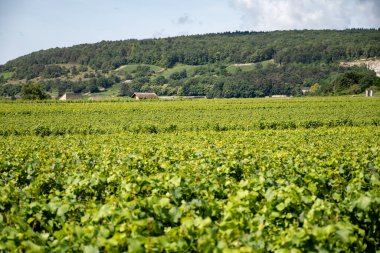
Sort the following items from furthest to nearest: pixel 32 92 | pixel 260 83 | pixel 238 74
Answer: pixel 238 74
pixel 260 83
pixel 32 92

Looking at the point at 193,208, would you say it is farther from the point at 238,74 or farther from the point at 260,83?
the point at 238,74

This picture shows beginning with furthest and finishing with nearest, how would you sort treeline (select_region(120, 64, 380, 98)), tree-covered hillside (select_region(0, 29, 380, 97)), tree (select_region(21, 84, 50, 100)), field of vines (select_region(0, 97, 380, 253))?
tree-covered hillside (select_region(0, 29, 380, 97))
treeline (select_region(120, 64, 380, 98))
tree (select_region(21, 84, 50, 100))
field of vines (select_region(0, 97, 380, 253))

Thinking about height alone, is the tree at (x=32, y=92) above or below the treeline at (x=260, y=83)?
below

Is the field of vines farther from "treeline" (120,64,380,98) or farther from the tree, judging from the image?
"treeline" (120,64,380,98)

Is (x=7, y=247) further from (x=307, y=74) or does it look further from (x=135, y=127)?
(x=307, y=74)

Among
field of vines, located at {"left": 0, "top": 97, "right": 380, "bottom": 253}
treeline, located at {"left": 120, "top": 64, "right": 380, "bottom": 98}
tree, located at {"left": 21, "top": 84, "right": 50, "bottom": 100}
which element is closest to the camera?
field of vines, located at {"left": 0, "top": 97, "right": 380, "bottom": 253}

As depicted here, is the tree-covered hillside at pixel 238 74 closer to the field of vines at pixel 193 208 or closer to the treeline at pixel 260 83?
the treeline at pixel 260 83

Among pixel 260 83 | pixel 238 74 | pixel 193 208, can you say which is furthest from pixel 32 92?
pixel 193 208

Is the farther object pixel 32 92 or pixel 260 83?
pixel 260 83

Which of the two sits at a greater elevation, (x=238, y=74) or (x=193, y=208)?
(x=238, y=74)

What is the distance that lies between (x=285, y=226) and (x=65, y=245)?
2961 millimetres

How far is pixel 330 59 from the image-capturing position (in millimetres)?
171875

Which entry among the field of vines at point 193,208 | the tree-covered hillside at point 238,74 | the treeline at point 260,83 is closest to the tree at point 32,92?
the treeline at point 260,83

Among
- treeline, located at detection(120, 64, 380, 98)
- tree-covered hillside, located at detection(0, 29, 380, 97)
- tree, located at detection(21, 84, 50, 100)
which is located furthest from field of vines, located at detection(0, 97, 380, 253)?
tree-covered hillside, located at detection(0, 29, 380, 97)
